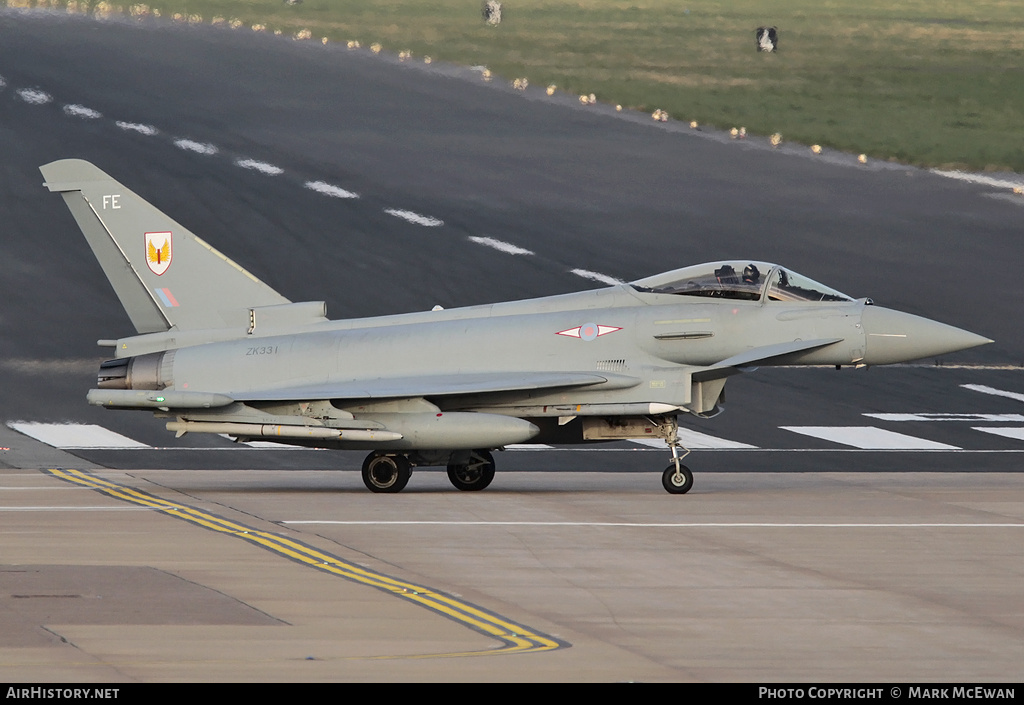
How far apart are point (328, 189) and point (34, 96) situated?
39.0 ft

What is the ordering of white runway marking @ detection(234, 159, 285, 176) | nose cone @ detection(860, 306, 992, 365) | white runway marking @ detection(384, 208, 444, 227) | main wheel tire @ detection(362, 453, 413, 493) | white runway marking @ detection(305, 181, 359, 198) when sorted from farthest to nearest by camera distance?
white runway marking @ detection(234, 159, 285, 176)
white runway marking @ detection(305, 181, 359, 198)
white runway marking @ detection(384, 208, 444, 227)
main wheel tire @ detection(362, 453, 413, 493)
nose cone @ detection(860, 306, 992, 365)

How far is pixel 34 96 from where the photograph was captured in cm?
5009

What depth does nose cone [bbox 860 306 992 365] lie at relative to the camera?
21.5 metres

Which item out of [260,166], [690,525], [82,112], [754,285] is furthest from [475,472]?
[82,112]

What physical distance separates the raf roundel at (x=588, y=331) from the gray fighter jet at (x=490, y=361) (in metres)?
0.02

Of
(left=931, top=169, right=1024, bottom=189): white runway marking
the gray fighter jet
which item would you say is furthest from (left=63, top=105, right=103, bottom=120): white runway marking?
the gray fighter jet

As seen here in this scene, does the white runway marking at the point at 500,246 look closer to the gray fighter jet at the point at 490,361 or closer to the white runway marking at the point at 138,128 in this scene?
the white runway marking at the point at 138,128

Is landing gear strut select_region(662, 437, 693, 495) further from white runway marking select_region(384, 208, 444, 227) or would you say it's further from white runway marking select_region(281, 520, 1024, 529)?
white runway marking select_region(384, 208, 444, 227)

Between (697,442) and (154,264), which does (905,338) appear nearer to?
(697,442)

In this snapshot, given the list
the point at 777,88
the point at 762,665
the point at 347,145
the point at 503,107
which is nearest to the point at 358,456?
the point at 762,665

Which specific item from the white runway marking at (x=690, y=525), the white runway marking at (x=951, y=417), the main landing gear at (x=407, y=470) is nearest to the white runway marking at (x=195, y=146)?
the white runway marking at (x=951, y=417)

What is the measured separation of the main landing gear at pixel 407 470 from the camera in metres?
22.3

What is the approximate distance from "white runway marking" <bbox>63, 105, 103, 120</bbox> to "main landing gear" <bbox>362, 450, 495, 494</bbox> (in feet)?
94.6

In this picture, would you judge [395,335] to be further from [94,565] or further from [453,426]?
[94,565]
